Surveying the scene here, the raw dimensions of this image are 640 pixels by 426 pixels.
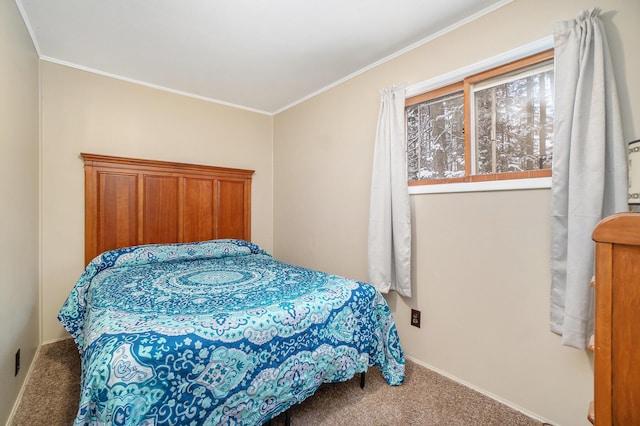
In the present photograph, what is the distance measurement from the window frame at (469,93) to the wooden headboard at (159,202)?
6.94 ft

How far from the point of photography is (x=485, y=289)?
1.85 meters

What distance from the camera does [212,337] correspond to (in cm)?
120

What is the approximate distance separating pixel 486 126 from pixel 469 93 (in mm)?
255

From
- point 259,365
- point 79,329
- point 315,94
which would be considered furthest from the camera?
point 315,94

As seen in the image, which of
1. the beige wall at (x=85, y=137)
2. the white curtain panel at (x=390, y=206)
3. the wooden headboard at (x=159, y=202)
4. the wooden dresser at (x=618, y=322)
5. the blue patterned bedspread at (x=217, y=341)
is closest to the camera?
the wooden dresser at (x=618, y=322)

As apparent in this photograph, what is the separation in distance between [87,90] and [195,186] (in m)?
1.23

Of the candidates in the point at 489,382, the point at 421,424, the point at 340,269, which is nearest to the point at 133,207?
the point at 340,269

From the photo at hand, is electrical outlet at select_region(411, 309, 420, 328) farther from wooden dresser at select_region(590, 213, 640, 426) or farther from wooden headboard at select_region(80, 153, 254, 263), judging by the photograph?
wooden headboard at select_region(80, 153, 254, 263)

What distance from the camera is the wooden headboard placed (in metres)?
2.67

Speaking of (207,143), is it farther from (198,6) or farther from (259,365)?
(259,365)

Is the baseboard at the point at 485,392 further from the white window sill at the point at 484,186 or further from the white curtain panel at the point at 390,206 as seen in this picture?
the white window sill at the point at 484,186

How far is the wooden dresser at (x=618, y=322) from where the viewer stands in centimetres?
70

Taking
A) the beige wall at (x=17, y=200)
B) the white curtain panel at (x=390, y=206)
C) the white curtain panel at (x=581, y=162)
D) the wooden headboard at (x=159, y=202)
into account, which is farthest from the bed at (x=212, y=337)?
the white curtain panel at (x=581, y=162)

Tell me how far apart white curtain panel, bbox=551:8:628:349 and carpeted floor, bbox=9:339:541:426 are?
0.65 meters
